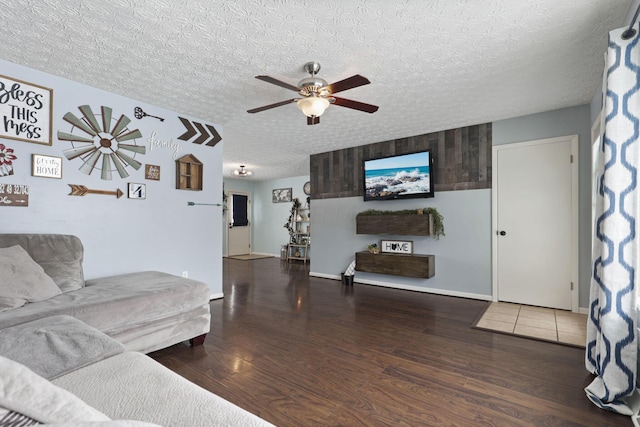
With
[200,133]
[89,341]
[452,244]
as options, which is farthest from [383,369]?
[200,133]

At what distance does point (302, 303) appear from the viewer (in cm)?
405

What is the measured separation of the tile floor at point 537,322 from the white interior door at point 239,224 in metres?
7.09

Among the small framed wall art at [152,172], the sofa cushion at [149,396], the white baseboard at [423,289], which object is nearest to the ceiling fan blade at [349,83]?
the sofa cushion at [149,396]

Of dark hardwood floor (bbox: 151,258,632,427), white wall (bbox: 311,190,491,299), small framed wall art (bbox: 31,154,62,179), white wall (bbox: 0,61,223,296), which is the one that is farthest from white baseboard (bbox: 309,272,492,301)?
small framed wall art (bbox: 31,154,62,179)

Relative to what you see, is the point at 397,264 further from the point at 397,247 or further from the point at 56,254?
the point at 56,254

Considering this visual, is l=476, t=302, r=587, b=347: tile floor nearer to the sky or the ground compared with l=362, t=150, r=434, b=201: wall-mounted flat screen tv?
nearer to the ground

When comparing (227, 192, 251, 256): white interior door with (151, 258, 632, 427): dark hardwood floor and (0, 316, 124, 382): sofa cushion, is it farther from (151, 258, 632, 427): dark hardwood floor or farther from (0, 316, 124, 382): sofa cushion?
(0, 316, 124, 382): sofa cushion

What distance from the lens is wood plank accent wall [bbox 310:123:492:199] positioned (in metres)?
4.25

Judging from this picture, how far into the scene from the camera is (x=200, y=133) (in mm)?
4016

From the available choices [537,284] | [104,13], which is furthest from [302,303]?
[104,13]

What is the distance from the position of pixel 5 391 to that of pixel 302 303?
353 cm

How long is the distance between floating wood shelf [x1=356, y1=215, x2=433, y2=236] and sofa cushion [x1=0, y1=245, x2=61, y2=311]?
386 cm

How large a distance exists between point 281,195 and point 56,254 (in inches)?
263

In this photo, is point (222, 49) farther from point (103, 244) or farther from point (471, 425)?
point (471, 425)
